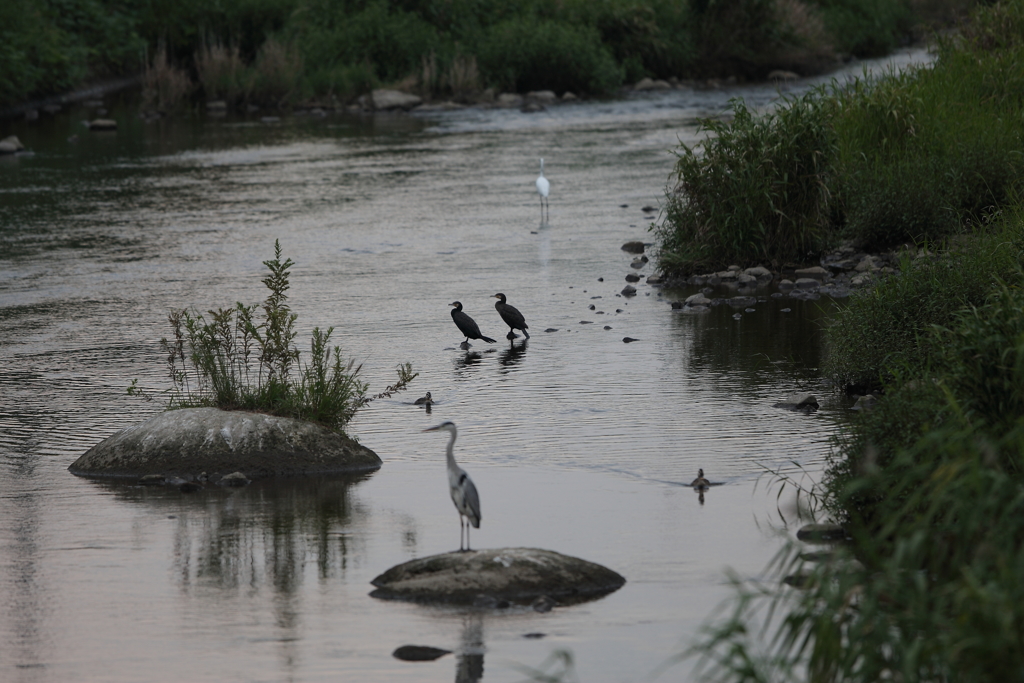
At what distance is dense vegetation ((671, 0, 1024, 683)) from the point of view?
4.67 metres

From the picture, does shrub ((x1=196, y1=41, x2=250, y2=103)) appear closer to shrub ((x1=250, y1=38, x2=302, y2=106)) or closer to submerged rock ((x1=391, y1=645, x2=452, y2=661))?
shrub ((x1=250, y1=38, x2=302, y2=106))

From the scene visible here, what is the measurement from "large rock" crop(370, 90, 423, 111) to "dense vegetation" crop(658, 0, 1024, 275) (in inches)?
1059

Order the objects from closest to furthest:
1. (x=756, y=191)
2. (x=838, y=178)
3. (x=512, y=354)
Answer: (x=512, y=354) < (x=756, y=191) < (x=838, y=178)

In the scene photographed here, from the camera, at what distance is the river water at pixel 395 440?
22.6 ft

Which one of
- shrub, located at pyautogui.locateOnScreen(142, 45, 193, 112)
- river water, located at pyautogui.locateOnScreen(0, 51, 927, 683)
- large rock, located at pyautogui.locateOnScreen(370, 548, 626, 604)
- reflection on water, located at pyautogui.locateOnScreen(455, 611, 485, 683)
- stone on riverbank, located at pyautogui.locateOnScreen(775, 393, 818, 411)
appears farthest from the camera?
shrub, located at pyautogui.locateOnScreen(142, 45, 193, 112)

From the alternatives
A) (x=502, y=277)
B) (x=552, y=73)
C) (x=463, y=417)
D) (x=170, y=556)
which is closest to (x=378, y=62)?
(x=552, y=73)

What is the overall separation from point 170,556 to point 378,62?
40451 mm

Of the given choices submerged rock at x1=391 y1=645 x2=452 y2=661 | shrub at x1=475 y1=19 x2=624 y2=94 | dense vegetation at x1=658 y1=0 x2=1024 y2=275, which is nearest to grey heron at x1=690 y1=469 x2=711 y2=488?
submerged rock at x1=391 y1=645 x2=452 y2=661

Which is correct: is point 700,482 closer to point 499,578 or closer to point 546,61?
point 499,578

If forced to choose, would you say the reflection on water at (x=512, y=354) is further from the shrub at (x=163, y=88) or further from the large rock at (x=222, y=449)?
the shrub at (x=163, y=88)

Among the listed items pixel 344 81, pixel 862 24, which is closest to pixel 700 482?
pixel 344 81

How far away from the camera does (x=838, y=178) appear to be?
1653cm

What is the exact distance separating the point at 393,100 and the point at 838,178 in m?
28.3

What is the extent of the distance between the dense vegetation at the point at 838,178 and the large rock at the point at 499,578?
29.3 ft
